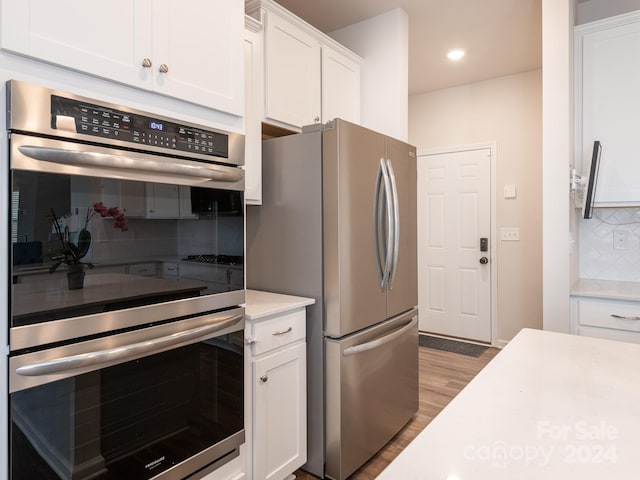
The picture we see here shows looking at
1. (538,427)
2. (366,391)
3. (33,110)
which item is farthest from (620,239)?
(33,110)

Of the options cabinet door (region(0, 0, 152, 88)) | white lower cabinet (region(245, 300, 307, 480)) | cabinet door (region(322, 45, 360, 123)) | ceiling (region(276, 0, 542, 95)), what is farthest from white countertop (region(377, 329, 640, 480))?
ceiling (region(276, 0, 542, 95))

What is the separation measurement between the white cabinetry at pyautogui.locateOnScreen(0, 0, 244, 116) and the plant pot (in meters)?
0.54

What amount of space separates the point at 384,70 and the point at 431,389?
2.39 metres

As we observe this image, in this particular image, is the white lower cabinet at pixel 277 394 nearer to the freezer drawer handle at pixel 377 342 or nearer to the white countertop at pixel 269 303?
the white countertop at pixel 269 303

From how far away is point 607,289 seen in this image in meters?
2.45

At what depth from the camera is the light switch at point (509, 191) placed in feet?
13.0

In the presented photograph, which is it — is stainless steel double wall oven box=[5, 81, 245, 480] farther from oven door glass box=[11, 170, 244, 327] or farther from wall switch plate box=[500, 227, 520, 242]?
wall switch plate box=[500, 227, 520, 242]

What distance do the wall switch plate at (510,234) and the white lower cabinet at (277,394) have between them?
9.29 ft

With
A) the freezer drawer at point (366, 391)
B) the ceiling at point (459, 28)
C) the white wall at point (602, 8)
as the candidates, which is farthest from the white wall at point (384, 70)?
the freezer drawer at point (366, 391)

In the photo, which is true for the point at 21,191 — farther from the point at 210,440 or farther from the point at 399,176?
the point at 399,176

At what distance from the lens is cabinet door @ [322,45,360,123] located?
262cm

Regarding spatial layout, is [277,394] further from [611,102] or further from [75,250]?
[611,102]

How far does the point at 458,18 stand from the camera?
2938 mm

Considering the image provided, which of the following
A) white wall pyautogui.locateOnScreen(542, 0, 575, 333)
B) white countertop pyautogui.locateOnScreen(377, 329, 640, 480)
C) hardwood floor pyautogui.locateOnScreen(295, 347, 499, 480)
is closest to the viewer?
white countertop pyautogui.locateOnScreen(377, 329, 640, 480)
